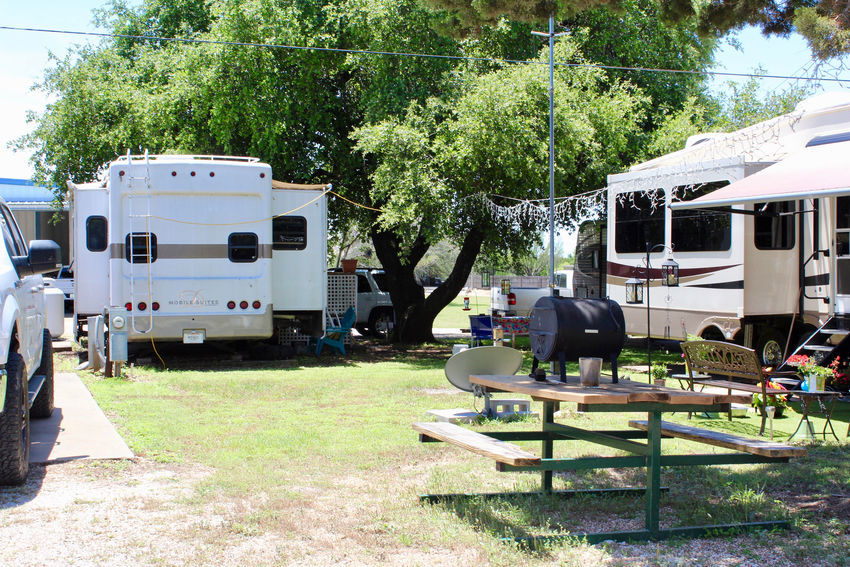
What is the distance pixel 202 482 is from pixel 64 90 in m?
15.5

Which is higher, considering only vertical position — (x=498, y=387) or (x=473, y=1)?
(x=473, y=1)

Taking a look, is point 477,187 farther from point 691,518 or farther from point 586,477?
point 691,518

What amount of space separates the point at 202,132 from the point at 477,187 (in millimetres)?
5377

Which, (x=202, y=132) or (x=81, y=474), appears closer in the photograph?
(x=81, y=474)

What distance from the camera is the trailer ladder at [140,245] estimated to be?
12.2 metres

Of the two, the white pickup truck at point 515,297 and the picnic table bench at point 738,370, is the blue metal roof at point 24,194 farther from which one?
the picnic table bench at point 738,370

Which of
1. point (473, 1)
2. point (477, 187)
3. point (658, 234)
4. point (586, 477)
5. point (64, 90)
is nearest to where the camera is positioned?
point (586, 477)

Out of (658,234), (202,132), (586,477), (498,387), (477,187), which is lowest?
(586,477)

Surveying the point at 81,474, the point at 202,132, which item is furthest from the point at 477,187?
the point at 81,474

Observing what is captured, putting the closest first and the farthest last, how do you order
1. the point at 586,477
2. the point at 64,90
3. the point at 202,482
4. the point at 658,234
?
the point at 202,482
the point at 586,477
the point at 658,234
the point at 64,90

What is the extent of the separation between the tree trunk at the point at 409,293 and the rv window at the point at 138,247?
6.04 meters

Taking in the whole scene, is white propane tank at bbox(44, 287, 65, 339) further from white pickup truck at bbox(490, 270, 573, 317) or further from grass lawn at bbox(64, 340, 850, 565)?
white pickup truck at bbox(490, 270, 573, 317)

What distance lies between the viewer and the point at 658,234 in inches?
483

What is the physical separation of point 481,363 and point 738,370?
2360 mm
